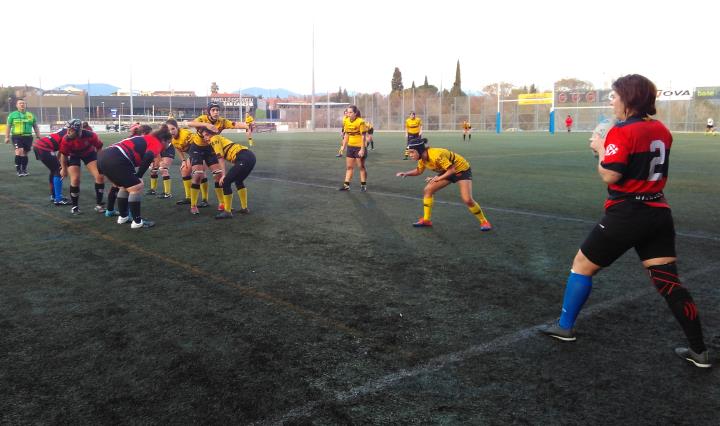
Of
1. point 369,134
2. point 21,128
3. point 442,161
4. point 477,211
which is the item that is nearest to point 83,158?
point 442,161

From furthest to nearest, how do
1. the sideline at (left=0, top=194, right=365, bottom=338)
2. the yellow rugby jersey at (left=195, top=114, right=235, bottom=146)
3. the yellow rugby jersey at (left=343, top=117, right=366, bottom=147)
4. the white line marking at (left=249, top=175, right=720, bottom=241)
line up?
the yellow rugby jersey at (left=343, top=117, right=366, bottom=147) → the yellow rugby jersey at (left=195, top=114, right=235, bottom=146) → the white line marking at (left=249, top=175, right=720, bottom=241) → the sideline at (left=0, top=194, right=365, bottom=338)

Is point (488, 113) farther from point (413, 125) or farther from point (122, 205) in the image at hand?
point (122, 205)

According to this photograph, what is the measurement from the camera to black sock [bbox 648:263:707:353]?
11.7ft

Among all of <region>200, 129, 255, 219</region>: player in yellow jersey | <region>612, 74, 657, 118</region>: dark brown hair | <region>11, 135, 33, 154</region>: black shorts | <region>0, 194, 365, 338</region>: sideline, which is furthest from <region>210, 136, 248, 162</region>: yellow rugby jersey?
<region>11, 135, 33, 154</region>: black shorts

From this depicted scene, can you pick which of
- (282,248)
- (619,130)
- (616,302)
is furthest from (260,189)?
Result: (619,130)

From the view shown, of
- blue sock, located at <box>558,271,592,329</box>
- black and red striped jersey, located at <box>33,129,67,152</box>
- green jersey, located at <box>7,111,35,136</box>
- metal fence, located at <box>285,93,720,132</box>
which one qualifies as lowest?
blue sock, located at <box>558,271,592,329</box>

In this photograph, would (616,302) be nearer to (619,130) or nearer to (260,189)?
(619,130)

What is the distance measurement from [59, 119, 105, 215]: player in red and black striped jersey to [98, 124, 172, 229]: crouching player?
55.4 inches

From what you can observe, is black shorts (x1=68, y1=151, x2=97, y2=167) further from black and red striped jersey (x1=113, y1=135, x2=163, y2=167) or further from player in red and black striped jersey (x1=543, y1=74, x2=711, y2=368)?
player in red and black striped jersey (x1=543, y1=74, x2=711, y2=368)

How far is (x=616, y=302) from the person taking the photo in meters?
4.88

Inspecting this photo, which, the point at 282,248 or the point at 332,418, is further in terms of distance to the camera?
the point at 282,248

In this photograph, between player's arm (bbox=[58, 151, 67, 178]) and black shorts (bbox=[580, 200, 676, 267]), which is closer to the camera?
black shorts (bbox=[580, 200, 676, 267])

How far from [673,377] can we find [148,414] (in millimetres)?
3209

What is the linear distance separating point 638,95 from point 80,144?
29.5 ft
